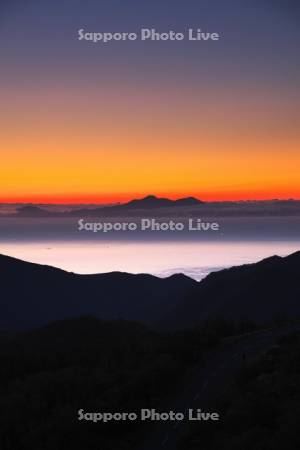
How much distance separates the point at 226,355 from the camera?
3338 cm

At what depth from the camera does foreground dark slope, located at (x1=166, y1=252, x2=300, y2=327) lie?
126812 mm

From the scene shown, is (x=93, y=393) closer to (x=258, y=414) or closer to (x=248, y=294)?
(x=258, y=414)

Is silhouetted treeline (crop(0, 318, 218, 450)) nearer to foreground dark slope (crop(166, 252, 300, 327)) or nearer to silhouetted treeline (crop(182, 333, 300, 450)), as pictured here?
silhouetted treeline (crop(182, 333, 300, 450))

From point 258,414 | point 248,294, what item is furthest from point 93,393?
point 248,294

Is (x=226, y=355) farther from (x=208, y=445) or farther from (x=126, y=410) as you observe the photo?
(x=208, y=445)

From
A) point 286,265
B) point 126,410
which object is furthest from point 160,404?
point 286,265

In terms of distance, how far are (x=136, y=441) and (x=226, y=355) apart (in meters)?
12.7

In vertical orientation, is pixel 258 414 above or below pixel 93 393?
above

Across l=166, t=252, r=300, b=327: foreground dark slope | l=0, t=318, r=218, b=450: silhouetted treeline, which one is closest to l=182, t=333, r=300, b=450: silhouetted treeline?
l=0, t=318, r=218, b=450: silhouetted treeline

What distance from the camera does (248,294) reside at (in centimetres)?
14250

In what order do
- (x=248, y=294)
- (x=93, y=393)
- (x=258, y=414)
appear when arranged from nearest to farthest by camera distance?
(x=258, y=414)
(x=93, y=393)
(x=248, y=294)

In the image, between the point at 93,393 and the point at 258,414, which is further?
the point at 93,393

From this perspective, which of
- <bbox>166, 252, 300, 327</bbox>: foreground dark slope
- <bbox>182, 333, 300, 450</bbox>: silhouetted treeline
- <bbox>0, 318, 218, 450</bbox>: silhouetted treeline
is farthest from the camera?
<bbox>166, 252, 300, 327</bbox>: foreground dark slope

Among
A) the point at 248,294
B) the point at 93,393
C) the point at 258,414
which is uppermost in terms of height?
the point at 258,414
